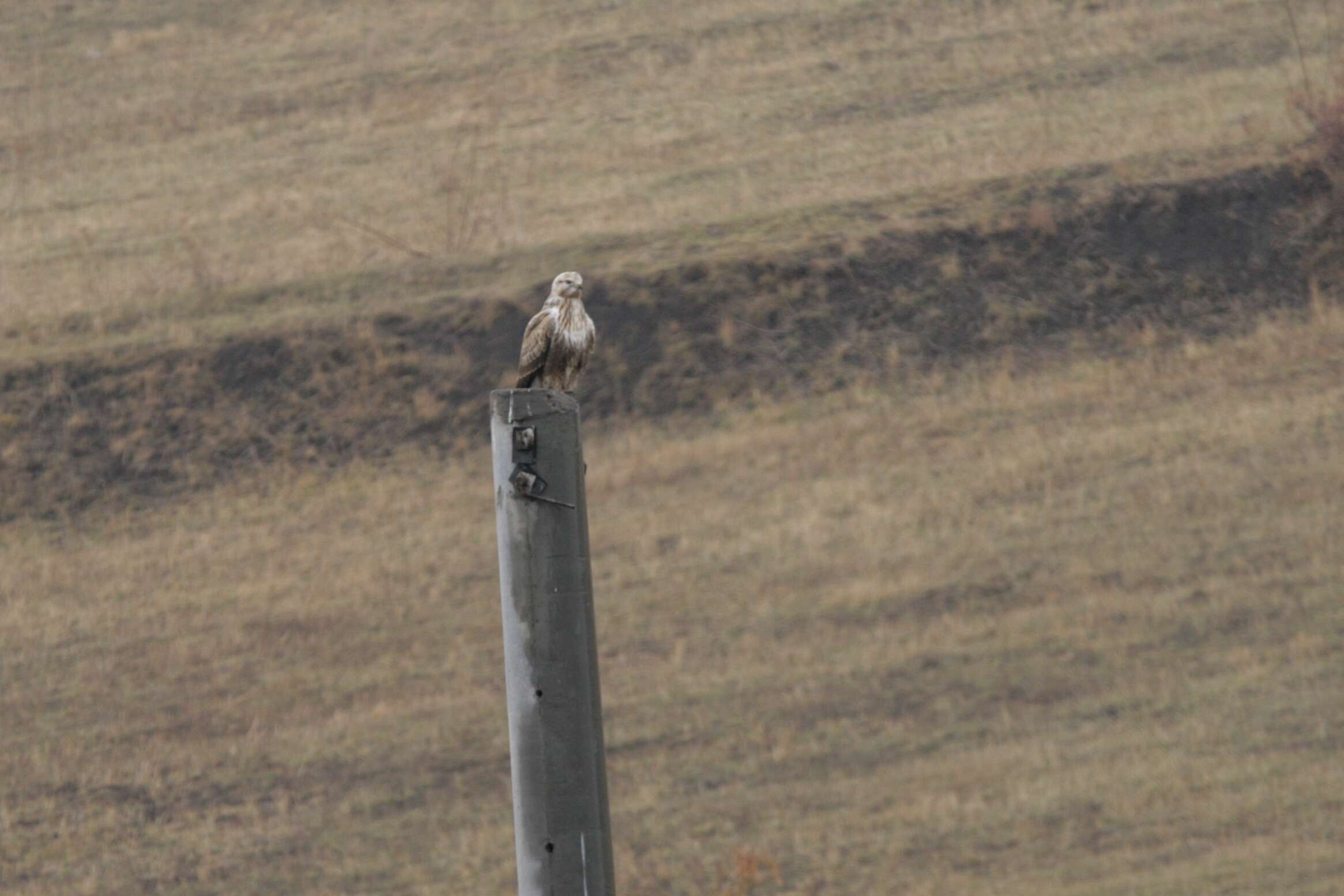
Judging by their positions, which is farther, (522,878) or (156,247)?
(156,247)

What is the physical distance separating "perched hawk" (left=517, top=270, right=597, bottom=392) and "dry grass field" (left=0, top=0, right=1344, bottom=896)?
38.1 feet

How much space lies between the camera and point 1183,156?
30.5 metres

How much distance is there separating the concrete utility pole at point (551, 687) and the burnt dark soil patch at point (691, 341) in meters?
22.5

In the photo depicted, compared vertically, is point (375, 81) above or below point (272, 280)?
above

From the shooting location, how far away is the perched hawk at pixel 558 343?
8.41m

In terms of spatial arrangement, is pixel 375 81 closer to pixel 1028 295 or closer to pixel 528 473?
pixel 1028 295

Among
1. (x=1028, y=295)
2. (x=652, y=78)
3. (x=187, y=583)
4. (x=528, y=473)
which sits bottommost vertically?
(x=528, y=473)

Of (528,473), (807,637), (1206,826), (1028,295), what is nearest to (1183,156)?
(1028,295)

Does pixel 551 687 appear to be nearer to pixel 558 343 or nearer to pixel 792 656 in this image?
pixel 558 343

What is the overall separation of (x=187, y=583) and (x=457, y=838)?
6435 millimetres

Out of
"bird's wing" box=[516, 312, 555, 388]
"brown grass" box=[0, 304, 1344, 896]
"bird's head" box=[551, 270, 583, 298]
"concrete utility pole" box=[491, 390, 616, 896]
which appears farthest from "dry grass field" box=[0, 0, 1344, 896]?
"concrete utility pole" box=[491, 390, 616, 896]

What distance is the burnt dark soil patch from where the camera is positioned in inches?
1088

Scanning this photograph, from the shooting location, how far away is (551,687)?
484 cm

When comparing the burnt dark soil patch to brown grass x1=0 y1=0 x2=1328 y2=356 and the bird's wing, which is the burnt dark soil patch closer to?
brown grass x1=0 y1=0 x2=1328 y2=356
